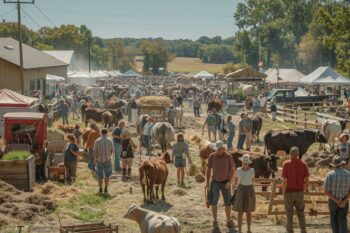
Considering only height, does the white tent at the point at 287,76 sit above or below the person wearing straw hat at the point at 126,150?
above

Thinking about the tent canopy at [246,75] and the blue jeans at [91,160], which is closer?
the blue jeans at [91,160]

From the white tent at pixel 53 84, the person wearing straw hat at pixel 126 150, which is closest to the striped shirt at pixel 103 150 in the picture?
the person wearing straw hat at pixel 126 150

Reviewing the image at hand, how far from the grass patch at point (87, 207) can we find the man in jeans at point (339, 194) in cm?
517

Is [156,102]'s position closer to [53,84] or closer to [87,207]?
[87,207]

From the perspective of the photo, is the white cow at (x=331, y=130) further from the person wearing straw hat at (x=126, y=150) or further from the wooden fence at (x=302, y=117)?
the person wearing straw hat at (x=126, y=150)

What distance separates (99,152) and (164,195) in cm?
204

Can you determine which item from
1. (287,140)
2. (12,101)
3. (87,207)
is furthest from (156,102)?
(87,207)

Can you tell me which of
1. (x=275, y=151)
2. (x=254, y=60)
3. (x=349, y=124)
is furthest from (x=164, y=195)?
(x=254, y=60)

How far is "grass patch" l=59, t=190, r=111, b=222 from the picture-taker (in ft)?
47.1

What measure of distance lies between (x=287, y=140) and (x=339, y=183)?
1066 centimetres

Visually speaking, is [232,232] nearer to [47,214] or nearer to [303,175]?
[303,175]

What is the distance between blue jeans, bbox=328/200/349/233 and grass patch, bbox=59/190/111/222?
5148 mm

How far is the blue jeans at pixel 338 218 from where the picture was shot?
11.7m

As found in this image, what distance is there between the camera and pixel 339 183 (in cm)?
1170
